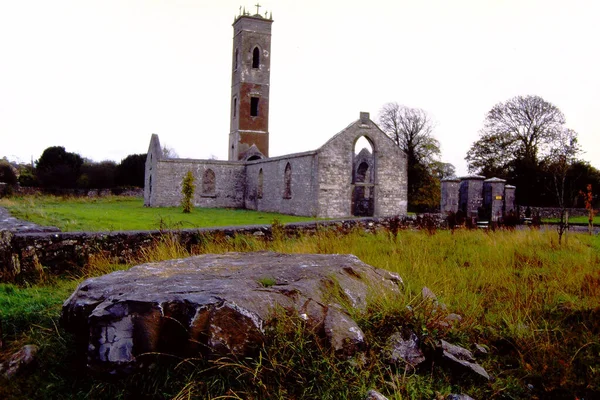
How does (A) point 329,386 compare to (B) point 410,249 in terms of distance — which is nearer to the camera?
(A) point 329,386

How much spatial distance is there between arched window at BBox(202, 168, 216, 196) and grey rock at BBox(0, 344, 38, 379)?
112 ft

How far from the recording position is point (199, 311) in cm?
352

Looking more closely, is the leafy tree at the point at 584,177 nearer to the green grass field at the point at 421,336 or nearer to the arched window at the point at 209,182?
the arched window at the point at 209,182

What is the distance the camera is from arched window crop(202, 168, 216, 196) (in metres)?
37.8

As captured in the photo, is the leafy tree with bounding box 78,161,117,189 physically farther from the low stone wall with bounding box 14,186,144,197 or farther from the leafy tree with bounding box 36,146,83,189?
the low stone wall with bounding box 14,186,144,197

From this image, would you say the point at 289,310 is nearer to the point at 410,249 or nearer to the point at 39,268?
the point at 410,249

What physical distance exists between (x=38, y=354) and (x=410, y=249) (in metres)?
5.18

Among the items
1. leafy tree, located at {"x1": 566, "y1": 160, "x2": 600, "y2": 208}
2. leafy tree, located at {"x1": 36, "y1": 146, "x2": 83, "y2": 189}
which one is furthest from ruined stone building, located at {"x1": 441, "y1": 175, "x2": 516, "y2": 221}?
leafy tree, located at {"x1": 36, "y1": 146, "x2": 83, "y2": 189}

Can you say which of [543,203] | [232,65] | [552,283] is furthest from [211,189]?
[552,283]

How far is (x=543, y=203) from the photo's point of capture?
38062 millimetres

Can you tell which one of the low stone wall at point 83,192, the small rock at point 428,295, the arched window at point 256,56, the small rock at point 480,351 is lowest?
the small rock at point 480,351

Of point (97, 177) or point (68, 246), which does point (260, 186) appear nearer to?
point (68, 246)

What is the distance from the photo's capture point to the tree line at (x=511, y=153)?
123 feet

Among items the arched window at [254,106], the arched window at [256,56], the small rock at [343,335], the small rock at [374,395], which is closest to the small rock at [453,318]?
the small rock at [343,335]
